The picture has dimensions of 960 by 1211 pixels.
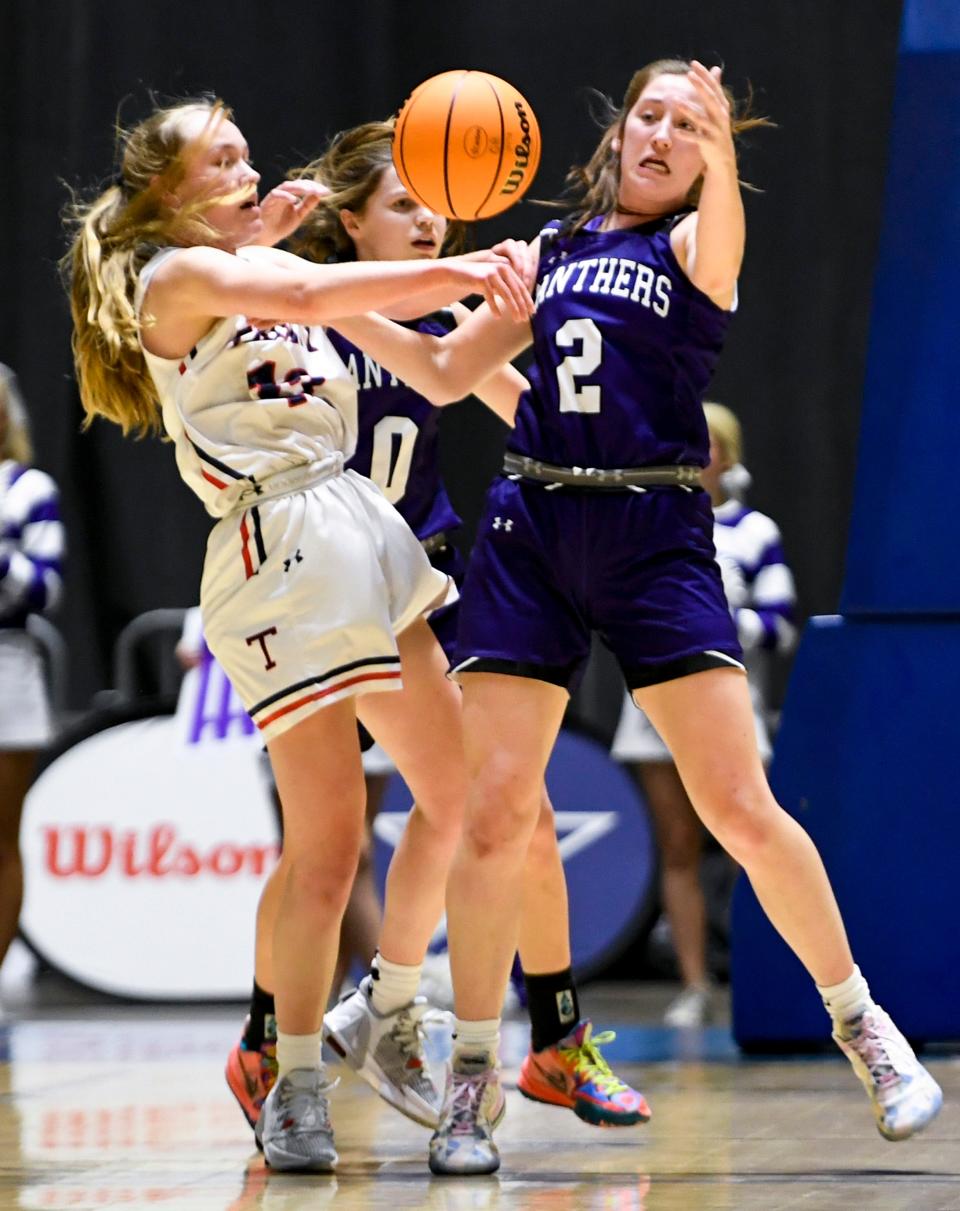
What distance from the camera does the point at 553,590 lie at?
3936mm

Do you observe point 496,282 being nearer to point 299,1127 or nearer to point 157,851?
point 299,1127

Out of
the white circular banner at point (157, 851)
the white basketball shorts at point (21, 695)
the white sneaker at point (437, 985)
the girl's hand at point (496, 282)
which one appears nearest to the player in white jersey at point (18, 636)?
the white basketball shorts at point (21, 695)

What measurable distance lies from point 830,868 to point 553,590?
6.45ft

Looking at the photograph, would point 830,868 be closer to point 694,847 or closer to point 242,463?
point 694,847

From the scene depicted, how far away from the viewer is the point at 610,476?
3.91m

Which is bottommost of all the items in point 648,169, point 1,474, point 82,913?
point 82,913

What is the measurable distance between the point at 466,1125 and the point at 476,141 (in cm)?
178

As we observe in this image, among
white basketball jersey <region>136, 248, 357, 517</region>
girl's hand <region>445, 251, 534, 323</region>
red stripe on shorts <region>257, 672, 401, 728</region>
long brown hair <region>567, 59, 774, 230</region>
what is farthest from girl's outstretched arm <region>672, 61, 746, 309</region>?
red stripe on shorts <region>257, 672, 401, 728</region>

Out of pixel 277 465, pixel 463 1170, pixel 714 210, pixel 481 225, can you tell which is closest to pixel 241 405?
pixel 277 465

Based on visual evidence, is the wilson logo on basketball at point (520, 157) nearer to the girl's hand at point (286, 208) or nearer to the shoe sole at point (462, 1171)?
the girl's hand at point (286, 208)

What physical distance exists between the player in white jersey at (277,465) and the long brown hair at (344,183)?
491 mm

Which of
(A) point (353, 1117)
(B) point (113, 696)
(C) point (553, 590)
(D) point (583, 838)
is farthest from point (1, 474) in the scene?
(C) point (553, 590)

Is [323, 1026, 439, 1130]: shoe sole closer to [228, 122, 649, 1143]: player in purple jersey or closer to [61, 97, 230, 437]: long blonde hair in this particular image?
[228, 122, 649, 1143]: player in purple jersey

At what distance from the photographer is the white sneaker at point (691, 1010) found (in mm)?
6594
